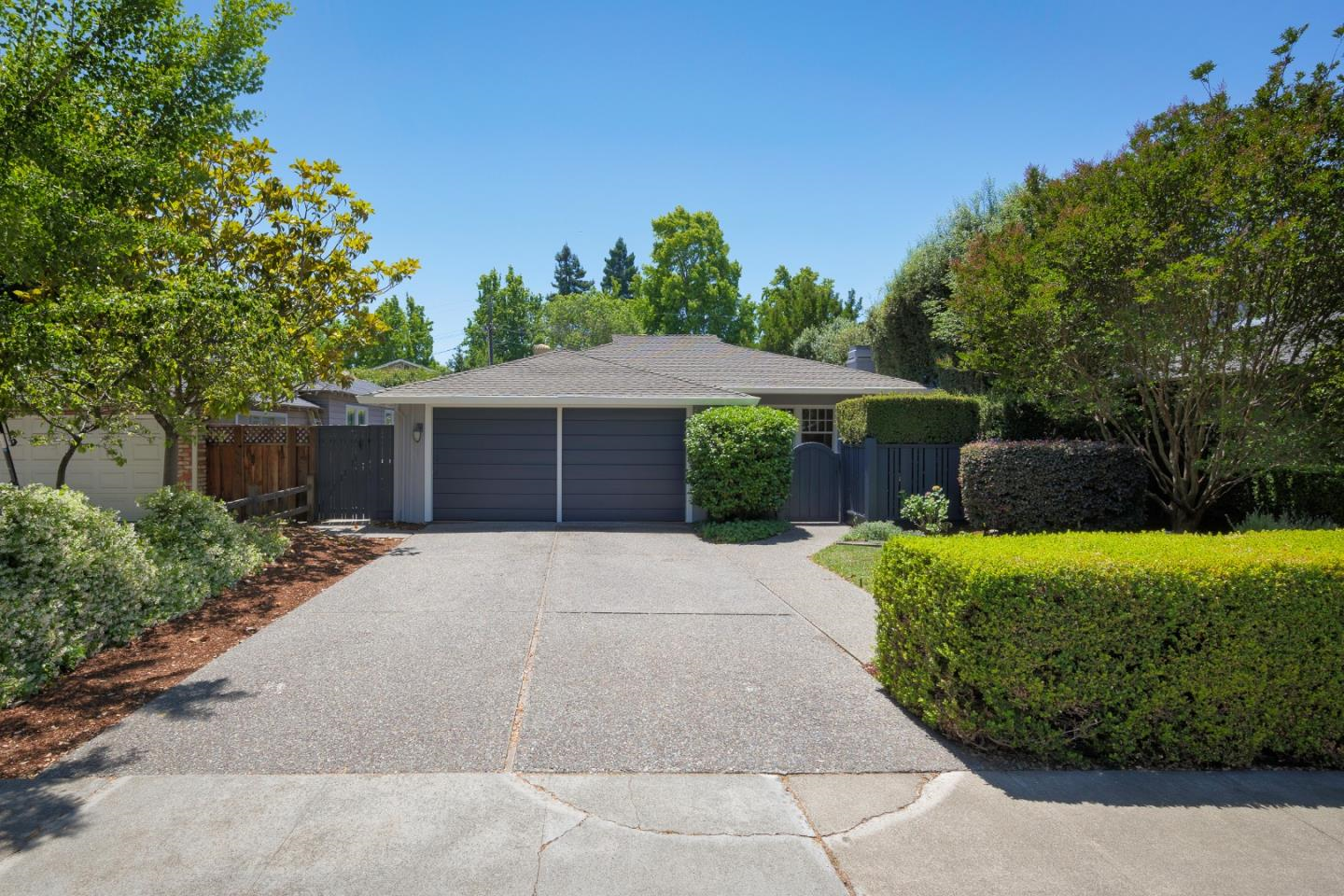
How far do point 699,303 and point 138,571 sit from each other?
4083 centimetres

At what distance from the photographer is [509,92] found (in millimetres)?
11141

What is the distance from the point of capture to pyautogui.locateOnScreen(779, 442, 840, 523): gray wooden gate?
13.3 metres

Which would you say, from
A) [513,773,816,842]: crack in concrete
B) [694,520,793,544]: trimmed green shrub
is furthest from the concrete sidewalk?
[694,520,793,544]: trimmed green shrub

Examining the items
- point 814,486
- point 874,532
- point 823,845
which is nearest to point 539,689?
point 823,845

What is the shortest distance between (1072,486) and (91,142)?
35.4 ft

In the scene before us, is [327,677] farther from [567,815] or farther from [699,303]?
[699,303]

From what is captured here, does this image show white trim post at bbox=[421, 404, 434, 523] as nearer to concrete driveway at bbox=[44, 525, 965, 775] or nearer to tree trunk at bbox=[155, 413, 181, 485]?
tree trunk at bbox=[155, 413, 181, 485]

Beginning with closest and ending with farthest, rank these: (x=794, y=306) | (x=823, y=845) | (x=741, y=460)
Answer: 1. (x=823, y=845)
2. (x=741, y=460)
3. (x=794, y=306)

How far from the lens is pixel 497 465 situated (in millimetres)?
13281

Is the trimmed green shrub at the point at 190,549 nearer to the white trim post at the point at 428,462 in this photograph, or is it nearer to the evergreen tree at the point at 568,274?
the white trim post at the point at 428,462

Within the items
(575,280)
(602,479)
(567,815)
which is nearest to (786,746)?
(567,815)

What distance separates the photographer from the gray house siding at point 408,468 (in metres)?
13.1

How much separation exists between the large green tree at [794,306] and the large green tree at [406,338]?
24.2 m

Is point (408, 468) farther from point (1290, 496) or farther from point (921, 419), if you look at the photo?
point (1290, 496)
